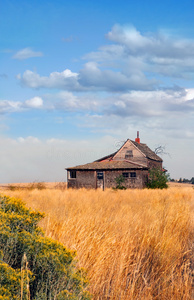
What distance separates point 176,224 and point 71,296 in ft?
17.3

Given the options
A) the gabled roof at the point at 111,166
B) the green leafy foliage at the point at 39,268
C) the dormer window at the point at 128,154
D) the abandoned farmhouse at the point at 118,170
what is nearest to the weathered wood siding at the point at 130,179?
the abandoned farmhouse at the point at 118,170

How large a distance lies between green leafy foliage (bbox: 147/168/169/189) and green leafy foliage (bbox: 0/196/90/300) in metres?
37.2

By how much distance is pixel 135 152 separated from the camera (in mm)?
44312

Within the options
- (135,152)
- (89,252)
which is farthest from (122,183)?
(89,252)

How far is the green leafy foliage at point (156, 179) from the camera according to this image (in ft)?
132

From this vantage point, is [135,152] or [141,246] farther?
[135,152]

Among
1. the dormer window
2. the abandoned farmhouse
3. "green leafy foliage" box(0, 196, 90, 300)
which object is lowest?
"green leafy foliage" box(0, 196, 90, 300)

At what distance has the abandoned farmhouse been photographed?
40844 mm

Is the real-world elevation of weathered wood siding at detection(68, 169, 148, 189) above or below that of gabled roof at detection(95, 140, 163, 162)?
below

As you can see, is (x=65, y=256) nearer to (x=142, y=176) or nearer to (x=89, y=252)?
(x=89, y=252)

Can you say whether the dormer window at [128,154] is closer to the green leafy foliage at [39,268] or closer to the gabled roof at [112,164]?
the gabled roof at [112,164]

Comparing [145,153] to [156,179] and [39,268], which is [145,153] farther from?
[39,268]

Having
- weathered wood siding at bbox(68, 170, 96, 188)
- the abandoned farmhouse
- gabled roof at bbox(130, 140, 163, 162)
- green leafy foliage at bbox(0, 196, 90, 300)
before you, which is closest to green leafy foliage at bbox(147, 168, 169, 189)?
the abandoned farmhouse

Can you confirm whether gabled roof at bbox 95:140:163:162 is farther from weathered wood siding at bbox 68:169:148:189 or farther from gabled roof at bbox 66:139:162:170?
weathered wood siding at bbox 68:169:148:189
